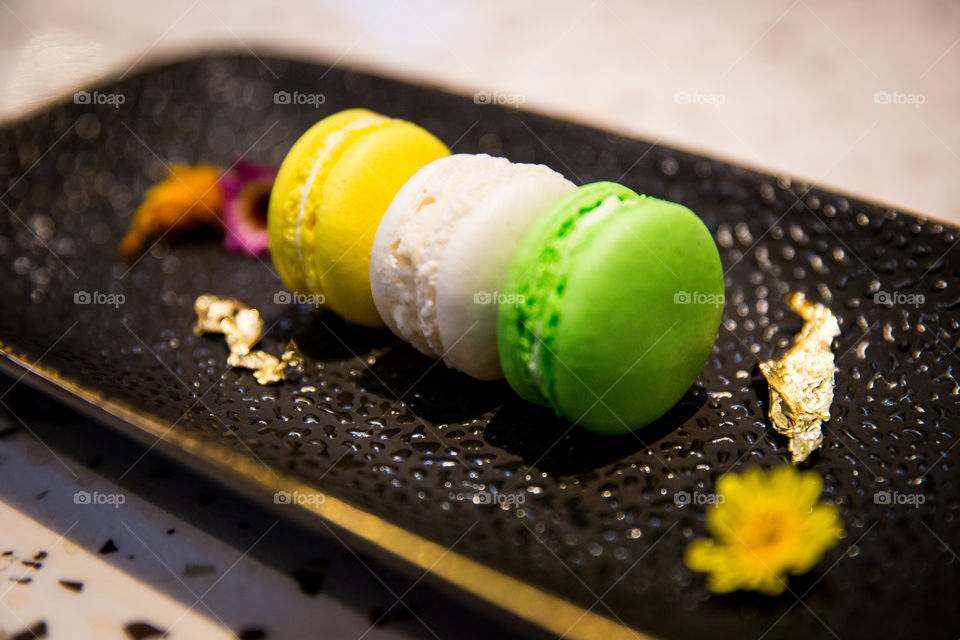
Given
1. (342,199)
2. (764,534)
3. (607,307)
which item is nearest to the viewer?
(764,534)

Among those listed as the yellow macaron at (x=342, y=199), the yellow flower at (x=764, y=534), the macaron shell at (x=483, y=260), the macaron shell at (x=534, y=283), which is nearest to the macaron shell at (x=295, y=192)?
the yellow macaron at (x=342, y=199)

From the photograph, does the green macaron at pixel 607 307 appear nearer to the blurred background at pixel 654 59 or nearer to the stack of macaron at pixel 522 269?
the stack of macaron at pixel 522 269

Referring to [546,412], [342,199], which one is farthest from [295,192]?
[546,412]

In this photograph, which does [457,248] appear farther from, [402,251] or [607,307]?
[607,307]

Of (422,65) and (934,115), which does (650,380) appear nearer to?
(934,115)

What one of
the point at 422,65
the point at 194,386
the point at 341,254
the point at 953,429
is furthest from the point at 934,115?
the point at 194,386

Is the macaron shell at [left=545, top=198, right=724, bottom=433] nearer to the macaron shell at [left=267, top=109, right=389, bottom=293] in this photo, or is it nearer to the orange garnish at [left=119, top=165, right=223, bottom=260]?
the macaron shell at [left=267, top=109, right=389, bottom=293]
